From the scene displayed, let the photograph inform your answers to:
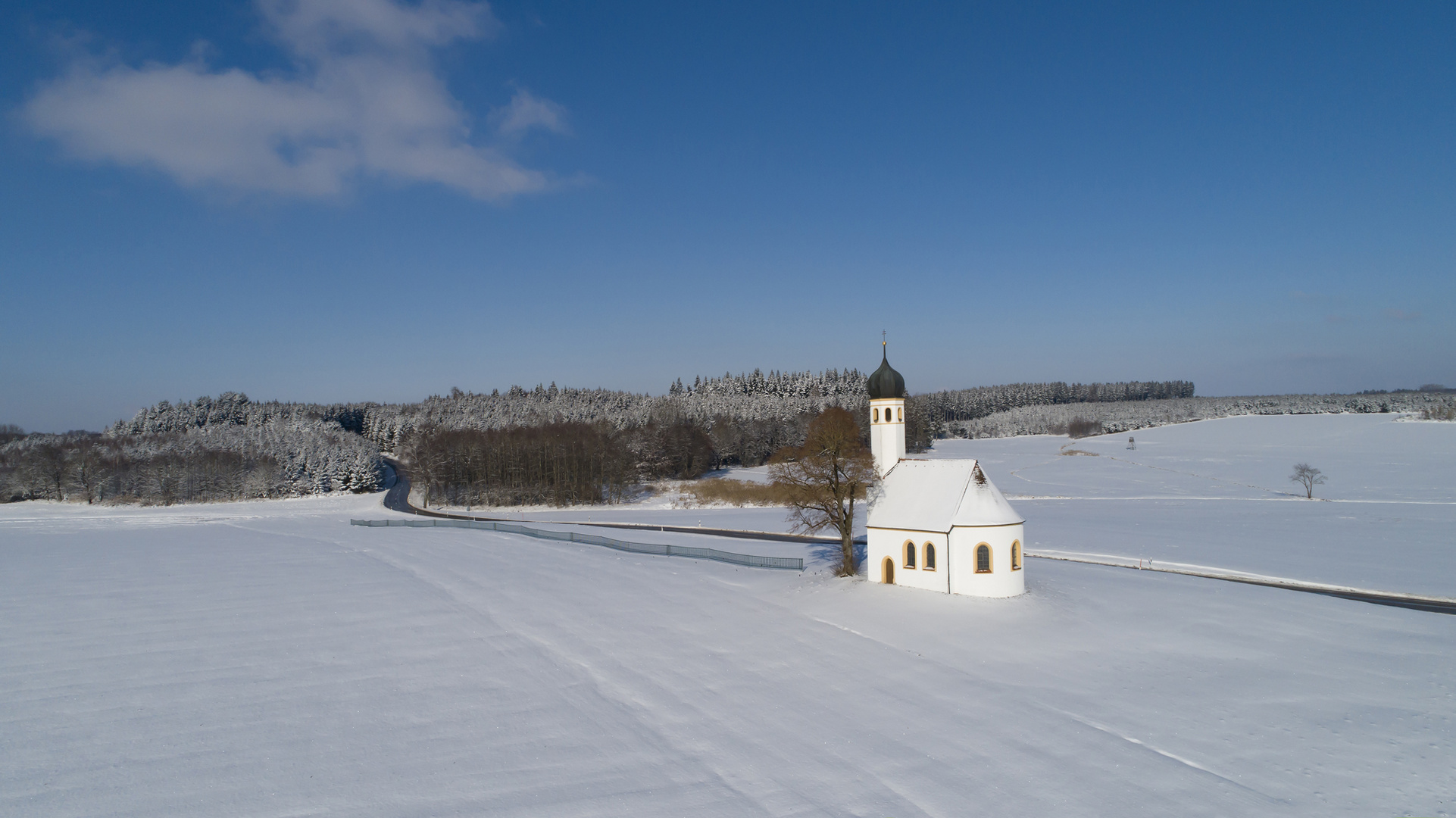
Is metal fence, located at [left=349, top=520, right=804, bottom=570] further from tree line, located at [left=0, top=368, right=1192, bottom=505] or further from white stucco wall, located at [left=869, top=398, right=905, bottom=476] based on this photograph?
tree line, located at [left=0, top=368, right=1192, bottom=505]

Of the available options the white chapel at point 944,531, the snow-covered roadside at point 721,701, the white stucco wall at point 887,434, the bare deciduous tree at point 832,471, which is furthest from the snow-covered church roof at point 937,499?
the snow-covered roadside at point 721,701

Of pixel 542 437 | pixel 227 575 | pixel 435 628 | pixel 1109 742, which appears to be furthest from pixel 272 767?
pixel 542 437

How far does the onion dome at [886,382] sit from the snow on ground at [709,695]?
859 centimetres

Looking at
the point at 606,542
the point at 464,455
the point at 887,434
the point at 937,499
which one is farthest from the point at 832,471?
the point at 464,455

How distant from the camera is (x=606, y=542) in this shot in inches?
1711

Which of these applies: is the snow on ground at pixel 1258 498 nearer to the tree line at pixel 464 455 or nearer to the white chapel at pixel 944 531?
the white chapel at pixel 944 531

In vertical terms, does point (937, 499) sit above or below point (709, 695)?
above

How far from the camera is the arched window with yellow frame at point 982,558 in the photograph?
1056 inches

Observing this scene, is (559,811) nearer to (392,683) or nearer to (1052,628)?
(392,683)

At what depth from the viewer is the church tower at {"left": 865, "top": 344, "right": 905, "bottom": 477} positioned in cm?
3161

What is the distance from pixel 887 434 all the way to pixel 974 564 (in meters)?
7.23

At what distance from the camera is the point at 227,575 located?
113 ft

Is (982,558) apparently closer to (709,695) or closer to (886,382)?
(886,382)

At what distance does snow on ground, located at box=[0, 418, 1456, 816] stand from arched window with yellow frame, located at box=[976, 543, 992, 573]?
1.49m
